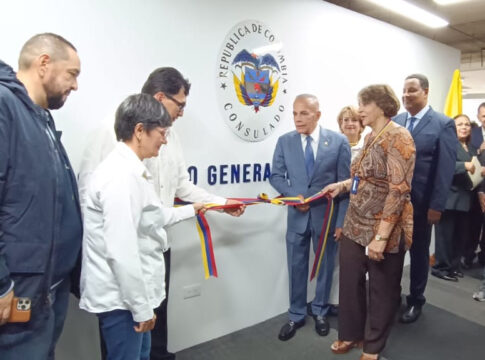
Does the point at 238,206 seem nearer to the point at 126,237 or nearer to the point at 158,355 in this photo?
the point at 158,355

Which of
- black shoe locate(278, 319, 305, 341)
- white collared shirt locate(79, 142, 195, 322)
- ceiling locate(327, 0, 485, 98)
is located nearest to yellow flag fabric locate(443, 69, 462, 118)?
ceiling locate(327, 0, 485, 98)

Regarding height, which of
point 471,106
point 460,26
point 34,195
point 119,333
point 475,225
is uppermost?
point 460,26

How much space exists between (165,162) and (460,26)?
779cm

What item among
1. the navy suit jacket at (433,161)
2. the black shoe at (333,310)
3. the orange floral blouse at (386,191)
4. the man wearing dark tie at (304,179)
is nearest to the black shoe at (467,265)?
the navy suit jacket at (433,161)

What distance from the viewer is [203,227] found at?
253cm

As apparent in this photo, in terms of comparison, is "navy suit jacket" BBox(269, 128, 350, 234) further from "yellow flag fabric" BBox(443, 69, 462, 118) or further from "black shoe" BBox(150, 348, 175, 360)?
"yellow flag fabric" BBox(443, 69, 462, 118)

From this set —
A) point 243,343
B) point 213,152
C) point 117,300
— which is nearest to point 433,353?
point 243,343

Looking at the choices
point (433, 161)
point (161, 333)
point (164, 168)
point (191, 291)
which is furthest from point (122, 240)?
point (433, 161)

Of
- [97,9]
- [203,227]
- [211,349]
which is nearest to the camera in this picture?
[97,9]

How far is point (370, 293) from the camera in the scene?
95.9 inches

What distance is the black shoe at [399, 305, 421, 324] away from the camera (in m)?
3.13

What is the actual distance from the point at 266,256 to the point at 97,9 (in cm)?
209

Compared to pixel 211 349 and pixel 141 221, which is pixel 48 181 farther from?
pixel 211 349

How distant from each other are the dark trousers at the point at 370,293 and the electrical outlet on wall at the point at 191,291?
0.98 meters
